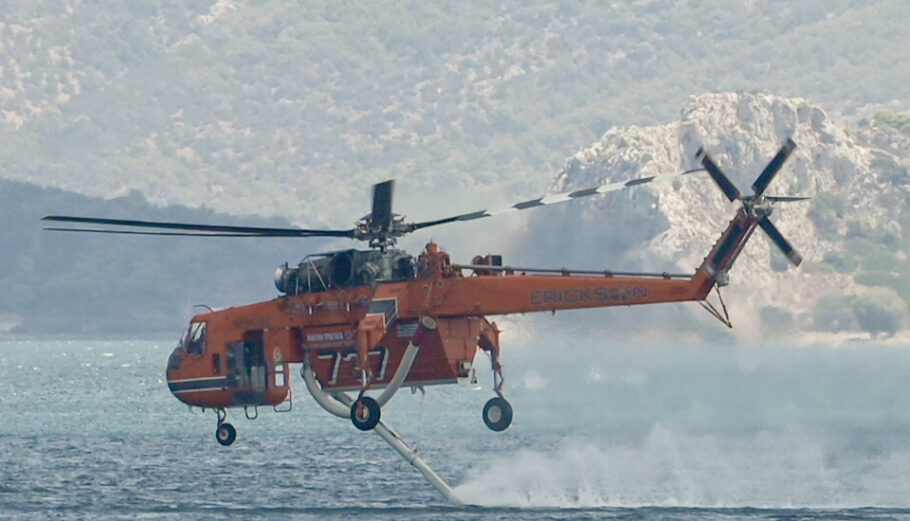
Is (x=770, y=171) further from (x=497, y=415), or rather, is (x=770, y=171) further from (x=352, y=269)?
(x=352, y=269)

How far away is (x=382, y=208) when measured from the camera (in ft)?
199

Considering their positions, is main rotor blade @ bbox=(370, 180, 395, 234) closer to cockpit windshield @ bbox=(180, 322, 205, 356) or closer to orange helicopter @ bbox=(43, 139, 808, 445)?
orange helicopter @ bbox=(43, 139, 808, 445)

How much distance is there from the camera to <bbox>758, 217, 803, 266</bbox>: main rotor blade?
177ft

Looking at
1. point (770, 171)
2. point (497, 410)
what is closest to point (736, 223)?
point (770, 171)

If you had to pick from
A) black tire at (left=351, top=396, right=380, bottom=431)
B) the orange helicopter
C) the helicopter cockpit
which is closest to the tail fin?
the orange helicopter

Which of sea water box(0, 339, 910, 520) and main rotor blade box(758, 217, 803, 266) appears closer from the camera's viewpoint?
main rotor blade box(758, 217, 803, 266)

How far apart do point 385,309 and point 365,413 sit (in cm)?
327

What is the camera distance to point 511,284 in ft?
196

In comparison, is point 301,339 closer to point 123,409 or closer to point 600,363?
point 123,409

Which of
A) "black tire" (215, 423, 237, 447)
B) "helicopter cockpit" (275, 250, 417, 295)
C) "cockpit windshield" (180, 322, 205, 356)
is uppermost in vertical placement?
"helicopter cockpit" (275, 250, 417, 295)

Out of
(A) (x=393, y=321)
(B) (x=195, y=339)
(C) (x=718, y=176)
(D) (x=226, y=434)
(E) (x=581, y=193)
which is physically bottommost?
(D) (x=226, y=434)

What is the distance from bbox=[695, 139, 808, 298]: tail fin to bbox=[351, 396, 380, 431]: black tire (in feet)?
34.9

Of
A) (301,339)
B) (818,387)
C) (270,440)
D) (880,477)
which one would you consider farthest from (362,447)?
(818,387)

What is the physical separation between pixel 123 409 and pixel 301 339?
94445 millimetres
